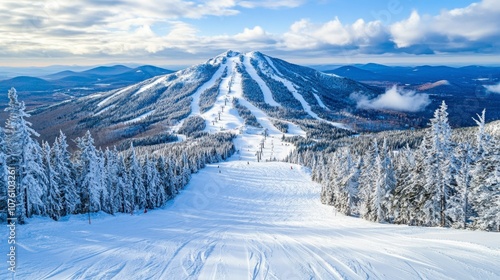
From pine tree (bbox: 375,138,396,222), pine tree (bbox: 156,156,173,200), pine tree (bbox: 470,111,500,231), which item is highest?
pine tree (bbox: 470,111,500,231)

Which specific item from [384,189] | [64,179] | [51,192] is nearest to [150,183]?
[64,179]

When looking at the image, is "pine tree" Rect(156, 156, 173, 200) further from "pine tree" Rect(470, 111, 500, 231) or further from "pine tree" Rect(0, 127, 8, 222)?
"pine tree" Rect(470, 111, 500, 231)

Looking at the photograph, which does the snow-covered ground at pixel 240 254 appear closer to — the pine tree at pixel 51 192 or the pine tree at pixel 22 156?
the pine tree at pixel 22 156

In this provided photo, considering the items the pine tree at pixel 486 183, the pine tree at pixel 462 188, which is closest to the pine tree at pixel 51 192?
the pine tree at pixel 462 188

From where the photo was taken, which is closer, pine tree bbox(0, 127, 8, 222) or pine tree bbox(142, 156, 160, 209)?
pine tree bbox(0, 127, 8, 222)

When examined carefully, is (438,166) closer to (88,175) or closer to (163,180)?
(88,175)

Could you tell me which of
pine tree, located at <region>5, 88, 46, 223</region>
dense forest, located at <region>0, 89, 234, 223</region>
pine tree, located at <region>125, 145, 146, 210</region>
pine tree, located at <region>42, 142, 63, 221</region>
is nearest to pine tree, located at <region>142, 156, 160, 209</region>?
dense forest, located at <region>0, 89, 234, 223</region>

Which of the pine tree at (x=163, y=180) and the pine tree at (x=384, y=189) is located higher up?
the pine tree at (x=384, y=189)

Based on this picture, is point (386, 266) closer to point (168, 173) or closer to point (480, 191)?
point (480, 191)
